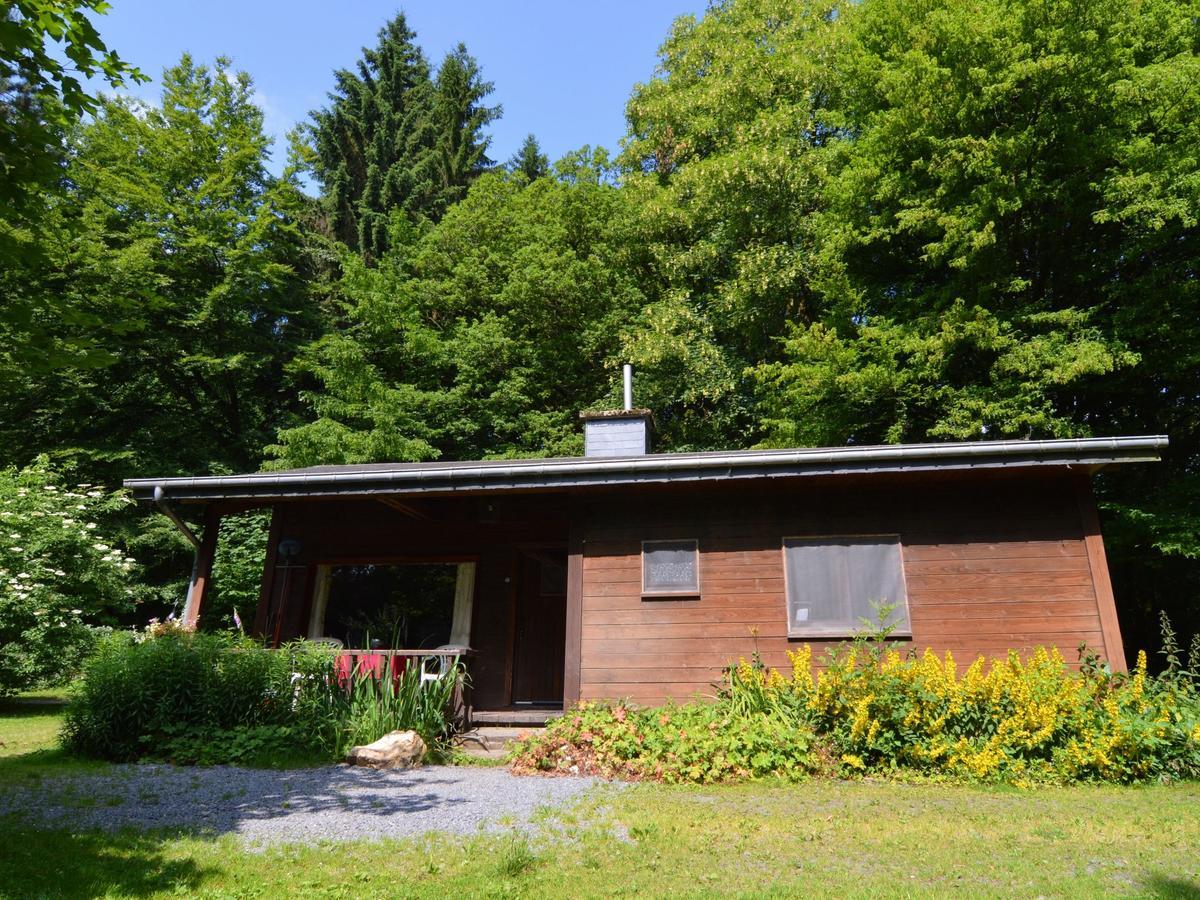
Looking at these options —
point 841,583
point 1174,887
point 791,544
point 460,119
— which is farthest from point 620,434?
point 460,119

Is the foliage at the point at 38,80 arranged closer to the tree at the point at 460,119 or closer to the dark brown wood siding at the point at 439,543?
the dark brown wood siding at the point at 439,543

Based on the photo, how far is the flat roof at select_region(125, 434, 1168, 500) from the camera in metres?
7.23

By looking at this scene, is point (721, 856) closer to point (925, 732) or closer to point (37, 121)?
point (925, 732)

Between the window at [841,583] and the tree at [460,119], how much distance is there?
21440 millimetres

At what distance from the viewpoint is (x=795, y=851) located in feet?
14.1

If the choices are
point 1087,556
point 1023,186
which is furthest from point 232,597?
point 1023,186

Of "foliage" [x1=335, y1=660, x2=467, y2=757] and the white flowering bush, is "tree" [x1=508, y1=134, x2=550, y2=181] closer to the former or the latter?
the white flowering bush

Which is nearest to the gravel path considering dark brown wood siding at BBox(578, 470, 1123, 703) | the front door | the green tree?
dark brown wood siding at BBox(578, 470, 1123, 703)

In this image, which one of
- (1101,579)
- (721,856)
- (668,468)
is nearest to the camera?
(721,856)

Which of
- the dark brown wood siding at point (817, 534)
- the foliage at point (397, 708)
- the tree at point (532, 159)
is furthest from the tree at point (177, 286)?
the dark brown wood siding at point (817, 534)

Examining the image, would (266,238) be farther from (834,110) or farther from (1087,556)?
(1087,556)

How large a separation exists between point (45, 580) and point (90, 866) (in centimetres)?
980

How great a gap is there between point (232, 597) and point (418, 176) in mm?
14714

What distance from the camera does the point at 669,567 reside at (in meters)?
8.45
